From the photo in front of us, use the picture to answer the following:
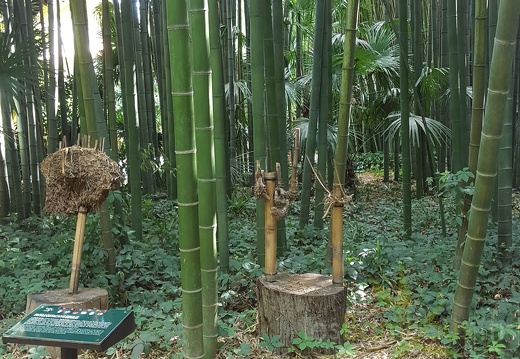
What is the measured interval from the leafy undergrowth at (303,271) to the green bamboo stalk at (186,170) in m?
0.46

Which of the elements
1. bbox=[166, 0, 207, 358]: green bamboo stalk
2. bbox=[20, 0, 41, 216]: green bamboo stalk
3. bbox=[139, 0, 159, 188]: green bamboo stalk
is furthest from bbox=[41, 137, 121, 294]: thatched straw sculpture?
bbox=[139, 0, 159, 188]: green bamboo stalk

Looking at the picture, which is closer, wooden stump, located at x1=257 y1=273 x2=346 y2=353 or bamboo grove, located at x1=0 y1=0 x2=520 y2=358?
bamboo grove, located at x1=0 y1=0 x2=520 y2=358

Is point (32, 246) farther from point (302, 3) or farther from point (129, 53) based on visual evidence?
point (302, 3)

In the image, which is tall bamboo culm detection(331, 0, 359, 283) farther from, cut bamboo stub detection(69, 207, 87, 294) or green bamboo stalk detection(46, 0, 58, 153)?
green bamboo stalk detection(46, 0, 58, 153)

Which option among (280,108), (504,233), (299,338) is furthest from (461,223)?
(280,108)

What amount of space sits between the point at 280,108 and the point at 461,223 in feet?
5.12

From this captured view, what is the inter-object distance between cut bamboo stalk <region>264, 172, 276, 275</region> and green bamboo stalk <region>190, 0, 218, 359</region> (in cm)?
46

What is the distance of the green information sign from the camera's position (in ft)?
5.71

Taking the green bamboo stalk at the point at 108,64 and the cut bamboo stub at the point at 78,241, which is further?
the green bamboo stalk at the point at 108,64

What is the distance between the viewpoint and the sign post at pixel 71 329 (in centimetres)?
174

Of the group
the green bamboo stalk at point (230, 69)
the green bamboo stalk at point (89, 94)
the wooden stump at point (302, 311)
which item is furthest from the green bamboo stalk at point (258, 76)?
the green bamboo stalk at point (230, 69)

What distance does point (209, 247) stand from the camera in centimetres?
213

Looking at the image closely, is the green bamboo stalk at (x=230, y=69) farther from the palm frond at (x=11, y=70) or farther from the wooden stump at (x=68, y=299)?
the wooden stump at (x=68, y=299)

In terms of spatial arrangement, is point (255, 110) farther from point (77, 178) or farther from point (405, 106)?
point (405, 106)
